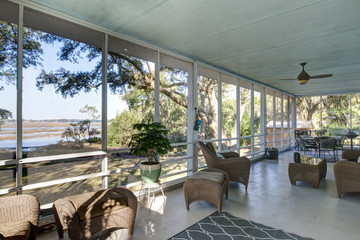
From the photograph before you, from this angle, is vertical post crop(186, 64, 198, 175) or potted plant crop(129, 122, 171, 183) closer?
potted plant crop(129, 122, 171, 183)

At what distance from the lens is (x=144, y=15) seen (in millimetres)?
2764


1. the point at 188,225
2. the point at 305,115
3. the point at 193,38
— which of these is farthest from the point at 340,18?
the point at 305,115

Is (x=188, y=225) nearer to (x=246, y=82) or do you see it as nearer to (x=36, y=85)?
(x=36, y=85)

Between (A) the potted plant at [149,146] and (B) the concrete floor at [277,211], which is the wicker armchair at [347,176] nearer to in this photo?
(B) the concrete floor at [277,211]

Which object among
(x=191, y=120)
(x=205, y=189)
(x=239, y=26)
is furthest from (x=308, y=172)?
(x=239, y=26)

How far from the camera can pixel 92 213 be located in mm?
2154

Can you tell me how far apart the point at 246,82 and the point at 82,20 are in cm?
546

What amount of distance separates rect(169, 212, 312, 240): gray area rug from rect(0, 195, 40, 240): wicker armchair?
4.49 ft

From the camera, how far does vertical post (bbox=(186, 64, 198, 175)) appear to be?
4695mm

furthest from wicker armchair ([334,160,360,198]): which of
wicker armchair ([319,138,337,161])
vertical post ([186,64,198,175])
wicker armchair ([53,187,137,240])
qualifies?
wicker armchair ([319,138,337,161])

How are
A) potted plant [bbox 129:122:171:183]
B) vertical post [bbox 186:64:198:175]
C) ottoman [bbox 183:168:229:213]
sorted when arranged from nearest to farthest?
ottoman [bbox 183:168:229:213], potted plant [bbox 129:122:171:183], vertical post [bbox 186:64:198:175]

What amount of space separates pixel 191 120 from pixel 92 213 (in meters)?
2.95

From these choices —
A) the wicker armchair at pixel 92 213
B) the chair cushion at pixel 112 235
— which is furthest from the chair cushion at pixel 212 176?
the chair cushion at pixel 112 235

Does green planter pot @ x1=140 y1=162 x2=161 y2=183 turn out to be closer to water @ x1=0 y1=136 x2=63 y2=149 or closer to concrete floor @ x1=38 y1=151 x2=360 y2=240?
concrete floor @ x1=38 y1=151 x2=360 y2=240
